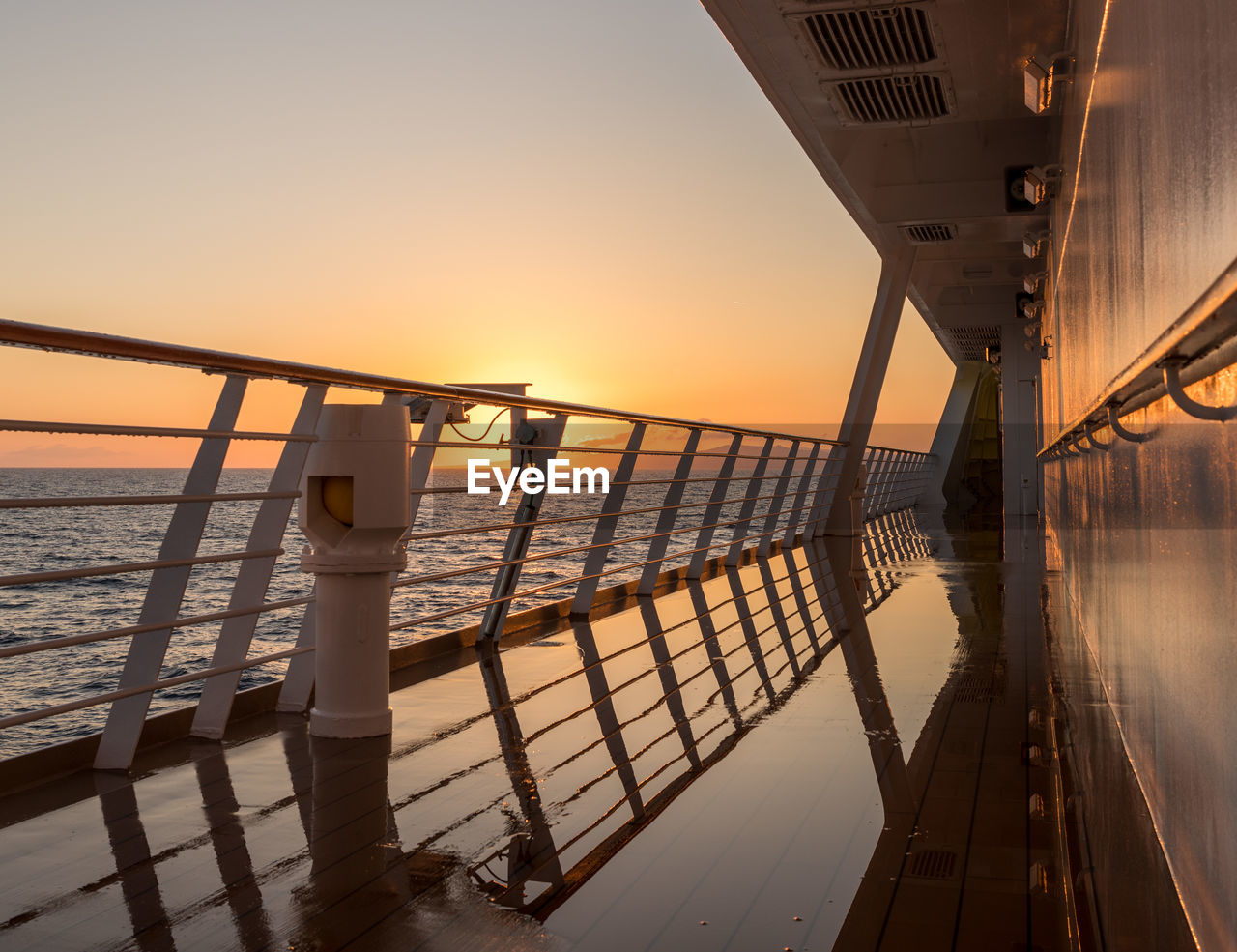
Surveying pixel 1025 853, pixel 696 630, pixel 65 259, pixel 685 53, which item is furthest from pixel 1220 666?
pixel 65 259

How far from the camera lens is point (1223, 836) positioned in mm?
1141

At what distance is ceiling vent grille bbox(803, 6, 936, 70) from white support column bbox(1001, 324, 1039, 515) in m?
9.28

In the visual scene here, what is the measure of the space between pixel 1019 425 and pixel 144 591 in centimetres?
1961

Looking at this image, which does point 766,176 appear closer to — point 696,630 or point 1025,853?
point 696,630

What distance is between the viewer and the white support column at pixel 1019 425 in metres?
14.0

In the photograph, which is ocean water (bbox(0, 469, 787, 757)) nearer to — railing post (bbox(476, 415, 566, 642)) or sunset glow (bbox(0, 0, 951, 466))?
railing post (bbox(476, 415, 566, 642))

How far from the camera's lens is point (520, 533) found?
148 inches

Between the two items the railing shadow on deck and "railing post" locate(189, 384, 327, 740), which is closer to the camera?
the railing shadow on deck

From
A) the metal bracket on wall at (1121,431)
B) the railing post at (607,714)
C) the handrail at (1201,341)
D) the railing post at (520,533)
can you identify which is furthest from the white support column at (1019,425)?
the handrail at (1201,341)

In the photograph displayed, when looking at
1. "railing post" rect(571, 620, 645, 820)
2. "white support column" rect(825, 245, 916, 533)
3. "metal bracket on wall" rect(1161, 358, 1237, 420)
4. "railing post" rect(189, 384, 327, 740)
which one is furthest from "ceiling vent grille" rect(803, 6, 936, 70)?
"white support column" rect(825, 245, 916, 533)

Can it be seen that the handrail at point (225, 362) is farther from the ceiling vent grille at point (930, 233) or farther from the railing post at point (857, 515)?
the ceiling vent grille at point (930, 233)

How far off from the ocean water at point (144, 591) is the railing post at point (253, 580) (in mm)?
419

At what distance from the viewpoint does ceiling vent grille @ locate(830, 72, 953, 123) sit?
5441 millimetres

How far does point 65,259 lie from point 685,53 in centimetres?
2405
